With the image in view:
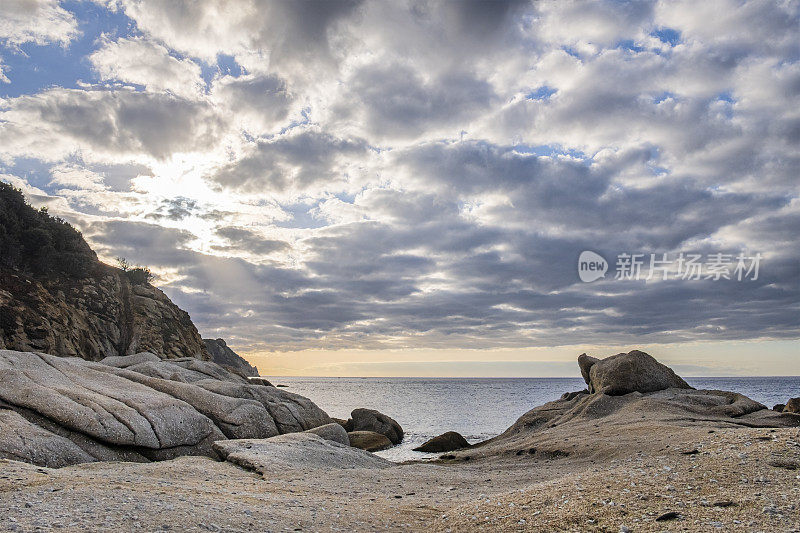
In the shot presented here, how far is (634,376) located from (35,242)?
47441 millimetres

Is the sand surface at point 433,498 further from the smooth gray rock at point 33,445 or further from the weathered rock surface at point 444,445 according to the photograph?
the weathered rock surface at point 444,445

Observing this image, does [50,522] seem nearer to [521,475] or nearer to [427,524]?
[427,524]

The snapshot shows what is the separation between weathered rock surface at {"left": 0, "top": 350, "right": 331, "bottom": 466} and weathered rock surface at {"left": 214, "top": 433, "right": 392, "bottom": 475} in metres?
2.36

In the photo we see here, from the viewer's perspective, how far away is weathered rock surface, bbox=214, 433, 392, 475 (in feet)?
44.9

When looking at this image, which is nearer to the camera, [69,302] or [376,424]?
[376,424]

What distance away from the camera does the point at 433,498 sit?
10.6m

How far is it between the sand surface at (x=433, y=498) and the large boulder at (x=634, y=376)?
11566 mm

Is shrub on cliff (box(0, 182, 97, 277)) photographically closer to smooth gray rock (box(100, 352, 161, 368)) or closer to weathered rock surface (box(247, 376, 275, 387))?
weathered rock surface (box(247, 376, 275, 387))

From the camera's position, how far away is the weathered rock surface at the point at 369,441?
31000 mm

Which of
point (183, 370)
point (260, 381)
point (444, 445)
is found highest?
point (183, 370)

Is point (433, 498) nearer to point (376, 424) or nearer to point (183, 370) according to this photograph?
point (183, 370)

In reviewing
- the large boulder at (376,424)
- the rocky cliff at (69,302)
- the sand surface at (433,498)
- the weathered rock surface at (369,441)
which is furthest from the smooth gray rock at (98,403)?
the large boulder at (376,424)

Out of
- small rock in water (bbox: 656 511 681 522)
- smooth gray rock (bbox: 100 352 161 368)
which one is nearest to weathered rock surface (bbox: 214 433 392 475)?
small rock in water (bbox: 656 511 681 522)

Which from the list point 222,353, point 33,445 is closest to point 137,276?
point 33,445
